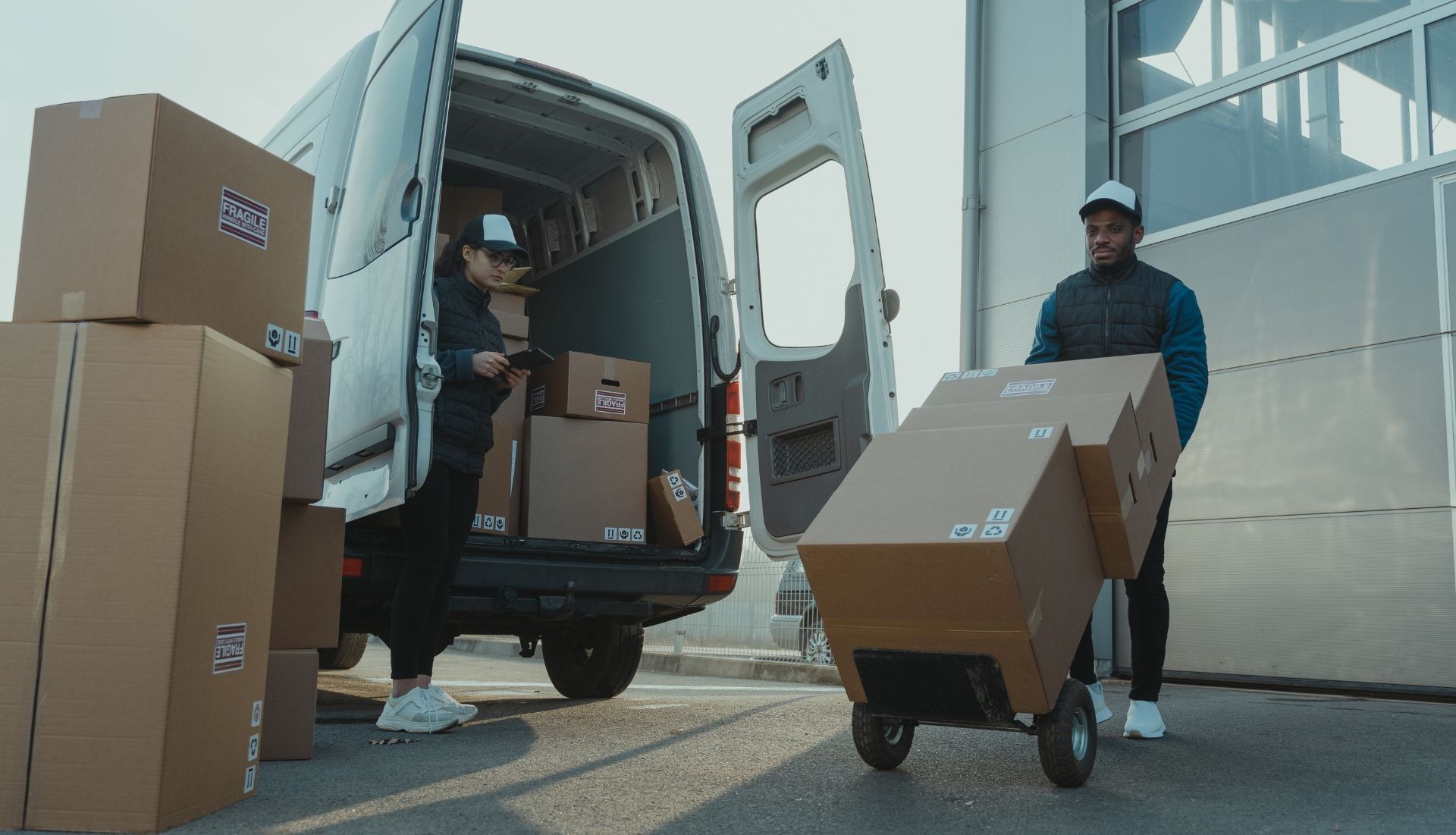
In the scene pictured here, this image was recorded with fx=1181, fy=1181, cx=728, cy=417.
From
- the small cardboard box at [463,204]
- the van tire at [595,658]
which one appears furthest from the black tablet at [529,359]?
the small cardboard box at [463,204]

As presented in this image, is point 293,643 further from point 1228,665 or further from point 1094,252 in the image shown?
point 1228,665

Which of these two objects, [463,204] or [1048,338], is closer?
[1048,338]

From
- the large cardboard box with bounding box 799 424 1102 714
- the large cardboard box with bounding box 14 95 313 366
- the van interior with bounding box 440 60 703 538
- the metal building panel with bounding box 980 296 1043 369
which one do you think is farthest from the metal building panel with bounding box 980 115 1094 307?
the large cardboard box with bounding box 14 95 313 366

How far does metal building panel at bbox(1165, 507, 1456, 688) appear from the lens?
15.9 feet

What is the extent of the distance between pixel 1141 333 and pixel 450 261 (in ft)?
7.04

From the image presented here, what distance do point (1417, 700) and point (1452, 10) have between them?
116 inches

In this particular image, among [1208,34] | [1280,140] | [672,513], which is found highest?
[1208,34]

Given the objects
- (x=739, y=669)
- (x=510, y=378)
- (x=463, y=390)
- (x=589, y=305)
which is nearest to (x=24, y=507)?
(x=463, y=390)

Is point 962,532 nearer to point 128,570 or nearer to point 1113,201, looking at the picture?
point 1113,201

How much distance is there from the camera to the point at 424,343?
350 centimetres

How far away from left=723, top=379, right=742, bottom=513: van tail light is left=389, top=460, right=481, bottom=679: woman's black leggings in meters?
1.31

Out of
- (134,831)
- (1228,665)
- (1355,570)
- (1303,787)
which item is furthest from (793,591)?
(134,831)

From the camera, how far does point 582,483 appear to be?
459 cm

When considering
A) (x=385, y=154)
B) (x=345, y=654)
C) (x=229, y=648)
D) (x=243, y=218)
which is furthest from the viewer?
(x=345, y=654)
